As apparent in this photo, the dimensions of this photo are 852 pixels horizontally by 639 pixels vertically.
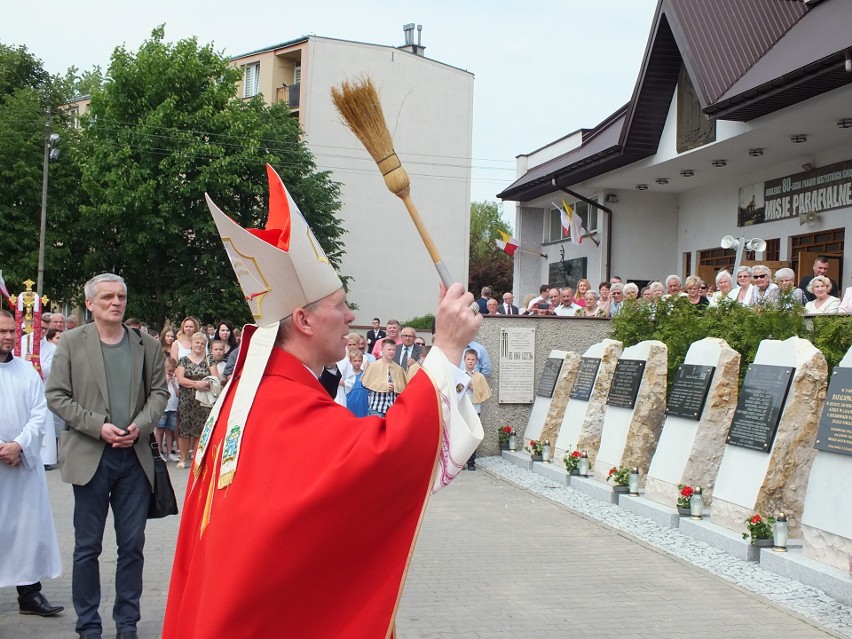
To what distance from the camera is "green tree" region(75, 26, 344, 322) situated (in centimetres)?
3206

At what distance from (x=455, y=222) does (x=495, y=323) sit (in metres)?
31.3

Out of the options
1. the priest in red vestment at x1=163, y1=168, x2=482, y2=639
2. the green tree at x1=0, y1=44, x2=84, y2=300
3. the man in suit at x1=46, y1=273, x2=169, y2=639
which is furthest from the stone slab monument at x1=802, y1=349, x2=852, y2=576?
the green tree at x1=0, y1=44, x2=84, y2=300

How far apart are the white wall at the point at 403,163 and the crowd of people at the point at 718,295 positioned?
952 inches

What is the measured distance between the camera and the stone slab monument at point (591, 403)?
12.1 m

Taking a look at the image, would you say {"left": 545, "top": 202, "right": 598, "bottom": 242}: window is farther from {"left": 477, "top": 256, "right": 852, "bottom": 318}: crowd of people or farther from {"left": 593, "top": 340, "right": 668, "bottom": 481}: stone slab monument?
{"left": 593, "top": 340, "right": 668, "bottom": 481}: stone slab monument

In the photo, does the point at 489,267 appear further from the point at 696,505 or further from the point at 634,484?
the point at 696,505

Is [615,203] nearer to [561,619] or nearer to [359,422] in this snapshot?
[561,619]

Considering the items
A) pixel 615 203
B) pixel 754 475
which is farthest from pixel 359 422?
pixel 615 203

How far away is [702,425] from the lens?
9367 mm

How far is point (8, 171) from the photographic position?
113ft

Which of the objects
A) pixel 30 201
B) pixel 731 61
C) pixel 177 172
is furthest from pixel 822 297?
pixel 30 201

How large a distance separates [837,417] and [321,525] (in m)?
5.72

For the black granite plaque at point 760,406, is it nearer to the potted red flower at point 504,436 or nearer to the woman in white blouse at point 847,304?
the woman in white blouse at point 847,304

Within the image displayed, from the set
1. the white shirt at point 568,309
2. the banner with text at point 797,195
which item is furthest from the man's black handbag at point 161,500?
the banner with text at point 797,195
